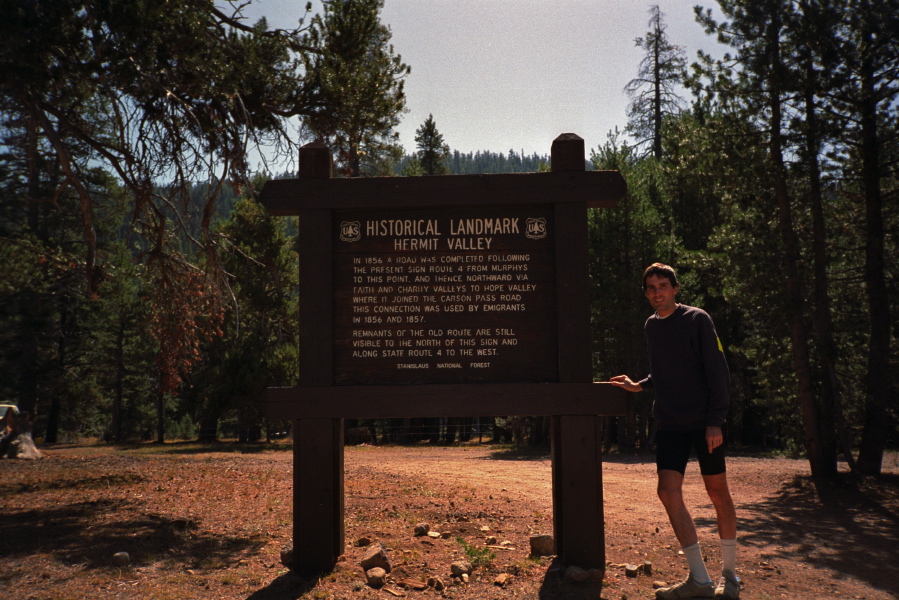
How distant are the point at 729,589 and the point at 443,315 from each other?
2833 millimetres

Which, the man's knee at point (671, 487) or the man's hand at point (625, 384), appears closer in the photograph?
the man's knee at point (671, 487)

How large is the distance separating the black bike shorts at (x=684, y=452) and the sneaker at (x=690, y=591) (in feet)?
2.43

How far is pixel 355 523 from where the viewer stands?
7.28 meters

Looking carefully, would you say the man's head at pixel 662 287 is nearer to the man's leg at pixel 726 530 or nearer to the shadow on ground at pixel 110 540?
the man's leg at pixel 726 530

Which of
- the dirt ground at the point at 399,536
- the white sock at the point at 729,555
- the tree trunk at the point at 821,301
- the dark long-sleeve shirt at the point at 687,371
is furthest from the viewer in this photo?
the tree trunk at the point at 821,301

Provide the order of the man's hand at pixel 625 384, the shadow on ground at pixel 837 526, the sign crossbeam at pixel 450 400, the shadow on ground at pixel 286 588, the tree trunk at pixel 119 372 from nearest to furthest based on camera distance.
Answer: the shadow on ground at pixel 286 588 → the man's hand at pixel 625 384 → the sign crossbeam at pixel 450 400 → the shadow on ground at pixel 837 526 → the tree trunk at pixel 119 372

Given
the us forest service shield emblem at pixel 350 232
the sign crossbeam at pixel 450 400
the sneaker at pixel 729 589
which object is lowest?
the sneaker at pixel 729 589

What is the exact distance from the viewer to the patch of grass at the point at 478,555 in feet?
18.5

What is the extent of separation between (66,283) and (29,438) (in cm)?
1198

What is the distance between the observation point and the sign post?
5.38 meters

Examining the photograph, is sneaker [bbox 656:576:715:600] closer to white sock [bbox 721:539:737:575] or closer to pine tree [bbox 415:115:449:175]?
white sock [bbox 721:539:737:575]

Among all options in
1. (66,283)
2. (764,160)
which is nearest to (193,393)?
(66,283)

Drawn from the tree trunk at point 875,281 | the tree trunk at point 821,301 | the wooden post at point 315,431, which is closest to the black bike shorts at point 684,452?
the wooden post at point 315,431

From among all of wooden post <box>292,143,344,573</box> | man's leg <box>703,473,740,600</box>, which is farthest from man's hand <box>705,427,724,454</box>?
wooden post <box>292,143,344,573</box>
